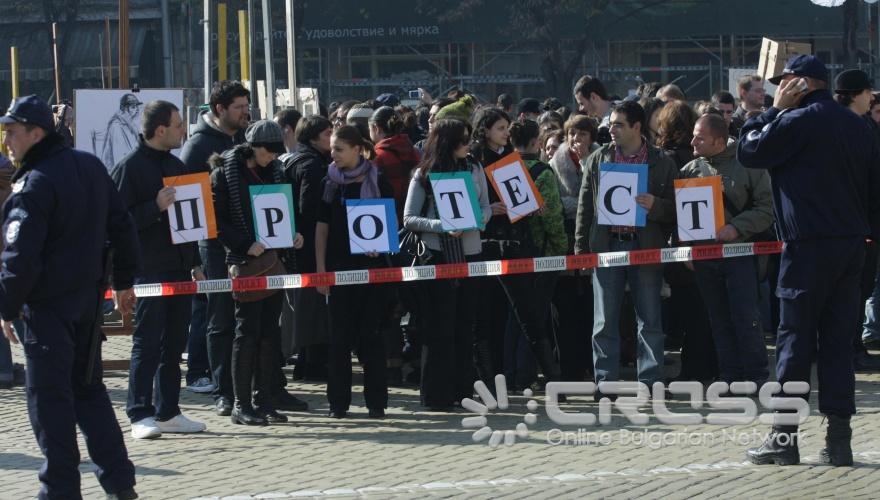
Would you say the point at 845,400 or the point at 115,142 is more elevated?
the point at 115,142

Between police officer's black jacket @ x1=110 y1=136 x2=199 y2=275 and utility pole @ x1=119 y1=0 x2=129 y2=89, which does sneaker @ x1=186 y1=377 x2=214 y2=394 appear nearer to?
police officer's black jacket @ x1=110 y1=136 x2=199 y2=275

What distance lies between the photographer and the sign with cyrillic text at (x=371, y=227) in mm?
9445

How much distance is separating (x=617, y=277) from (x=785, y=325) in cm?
228

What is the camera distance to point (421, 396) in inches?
387

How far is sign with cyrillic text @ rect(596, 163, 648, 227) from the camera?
31.8 feet

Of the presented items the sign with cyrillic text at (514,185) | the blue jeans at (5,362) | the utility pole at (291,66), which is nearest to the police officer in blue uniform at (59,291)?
Result: the sign with cyrillic text at (514,185)

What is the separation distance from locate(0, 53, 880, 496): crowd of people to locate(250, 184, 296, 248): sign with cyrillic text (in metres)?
0.09

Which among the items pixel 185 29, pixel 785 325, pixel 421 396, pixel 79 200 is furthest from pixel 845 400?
pixel 185 29

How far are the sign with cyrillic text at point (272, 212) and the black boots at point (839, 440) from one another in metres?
3.70

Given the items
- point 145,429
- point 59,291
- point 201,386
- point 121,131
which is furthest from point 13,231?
point 121,131

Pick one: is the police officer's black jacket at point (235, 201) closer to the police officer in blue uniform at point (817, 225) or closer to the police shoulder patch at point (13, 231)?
the police shoulder patch at point (13, 231)

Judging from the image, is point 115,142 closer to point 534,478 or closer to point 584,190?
point 584,190

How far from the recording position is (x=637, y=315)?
9945 mm

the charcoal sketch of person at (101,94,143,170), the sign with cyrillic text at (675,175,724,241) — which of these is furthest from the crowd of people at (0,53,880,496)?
the charcoal sketch of person at (101,94,143,170)
